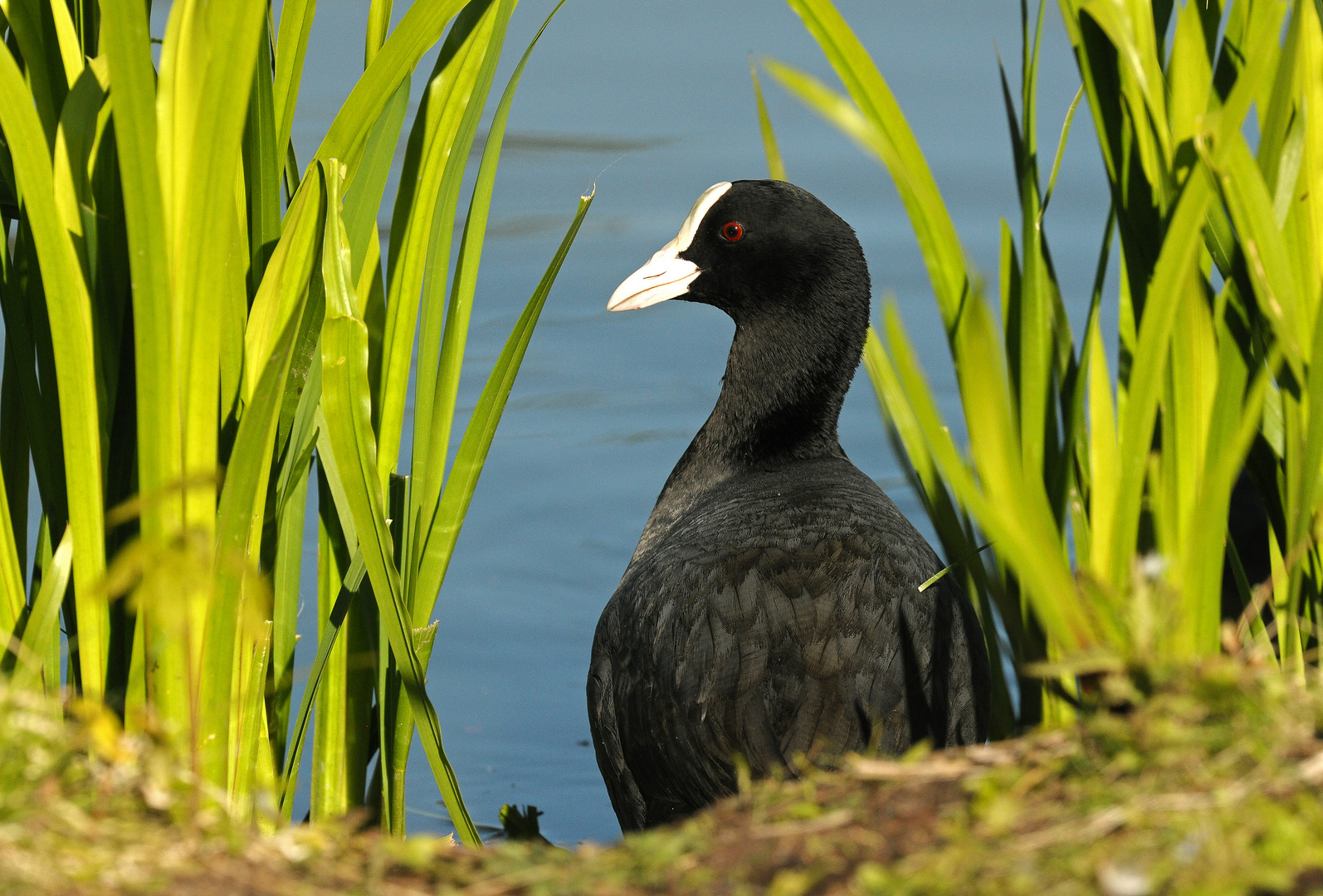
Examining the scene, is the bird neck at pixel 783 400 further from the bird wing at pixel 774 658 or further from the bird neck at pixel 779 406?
the bird wing at pixel 774 658

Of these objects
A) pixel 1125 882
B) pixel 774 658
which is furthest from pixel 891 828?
pixel 774 658

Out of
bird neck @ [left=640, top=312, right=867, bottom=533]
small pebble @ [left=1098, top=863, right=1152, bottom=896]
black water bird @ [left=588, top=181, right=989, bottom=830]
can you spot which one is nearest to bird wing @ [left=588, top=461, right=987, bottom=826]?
black water bird @ [left=588, top=181, right=989, bottom=830]

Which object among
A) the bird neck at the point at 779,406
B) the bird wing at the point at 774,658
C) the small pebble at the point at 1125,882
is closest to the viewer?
the small pebble at the point at 1125,882

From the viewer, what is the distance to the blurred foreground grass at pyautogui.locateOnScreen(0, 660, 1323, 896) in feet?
2.79

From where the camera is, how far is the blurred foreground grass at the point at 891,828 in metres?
0.85

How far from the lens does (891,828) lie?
934 millimetres

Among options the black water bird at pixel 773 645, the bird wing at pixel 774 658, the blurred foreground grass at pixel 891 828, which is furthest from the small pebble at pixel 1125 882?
the bird wing at pixel 774 658

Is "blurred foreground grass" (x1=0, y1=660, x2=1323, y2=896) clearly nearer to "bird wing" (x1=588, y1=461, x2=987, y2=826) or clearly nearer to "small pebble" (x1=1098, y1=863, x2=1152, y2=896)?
"small pebble" (x1=1098, y1=863, x2=1152, y2=896)

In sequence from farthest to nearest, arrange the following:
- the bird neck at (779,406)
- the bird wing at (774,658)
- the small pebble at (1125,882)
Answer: the bird neck at (779,406)
the bird wing at (774,658)
the small pebble at (1125,882)

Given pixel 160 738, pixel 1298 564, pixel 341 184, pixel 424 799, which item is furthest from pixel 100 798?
pixel 424 799

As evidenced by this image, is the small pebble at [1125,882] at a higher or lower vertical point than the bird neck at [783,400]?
lower

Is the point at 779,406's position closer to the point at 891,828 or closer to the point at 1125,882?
the point at 891,828

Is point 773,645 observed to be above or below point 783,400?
below

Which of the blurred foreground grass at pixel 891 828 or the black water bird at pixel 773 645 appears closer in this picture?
the blurred foreground grass at pixel 891 828
